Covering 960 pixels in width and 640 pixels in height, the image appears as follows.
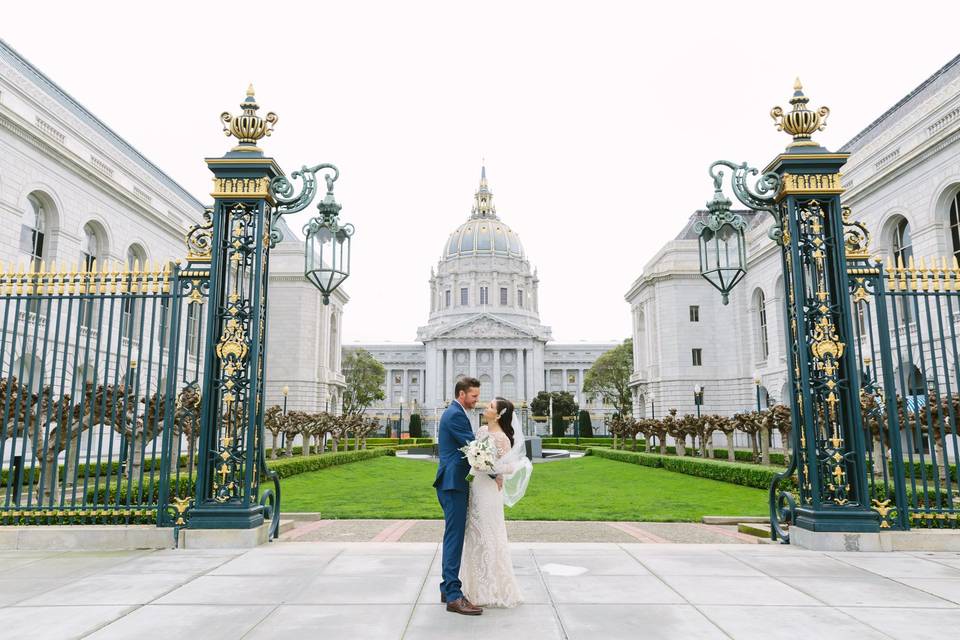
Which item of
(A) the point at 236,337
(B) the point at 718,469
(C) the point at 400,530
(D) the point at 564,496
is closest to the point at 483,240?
(B) the point at 718,469

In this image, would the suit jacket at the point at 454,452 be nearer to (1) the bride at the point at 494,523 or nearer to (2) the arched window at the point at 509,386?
(1) the bride at the point at 494,523

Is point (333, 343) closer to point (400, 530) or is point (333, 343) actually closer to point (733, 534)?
point (400, 530)

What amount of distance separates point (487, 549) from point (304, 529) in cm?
658

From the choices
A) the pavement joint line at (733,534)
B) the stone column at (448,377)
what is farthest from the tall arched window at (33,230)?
the stone column at (448,377)

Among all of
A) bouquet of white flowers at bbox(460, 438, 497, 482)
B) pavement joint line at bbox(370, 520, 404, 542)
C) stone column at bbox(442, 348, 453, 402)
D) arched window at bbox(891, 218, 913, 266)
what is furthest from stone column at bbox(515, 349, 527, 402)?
bouquet of white flowers at bbox(460, 438, 497, 482)

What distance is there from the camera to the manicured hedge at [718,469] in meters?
18.0

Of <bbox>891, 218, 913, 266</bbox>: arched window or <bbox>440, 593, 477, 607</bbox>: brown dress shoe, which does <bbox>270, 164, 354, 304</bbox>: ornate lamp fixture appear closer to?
<bbox>440, 593, 477, 607</bbox>: brown dress shoe

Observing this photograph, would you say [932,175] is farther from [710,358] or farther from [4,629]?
[4,629]

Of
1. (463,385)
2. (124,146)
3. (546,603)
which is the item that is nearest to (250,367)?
(463,385)

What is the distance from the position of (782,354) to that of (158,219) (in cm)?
3564

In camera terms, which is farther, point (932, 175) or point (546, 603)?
point (932, 175)

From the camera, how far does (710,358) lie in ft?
162

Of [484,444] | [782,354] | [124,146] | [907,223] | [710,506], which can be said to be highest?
[124,146]

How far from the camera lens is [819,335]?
27.5ft
